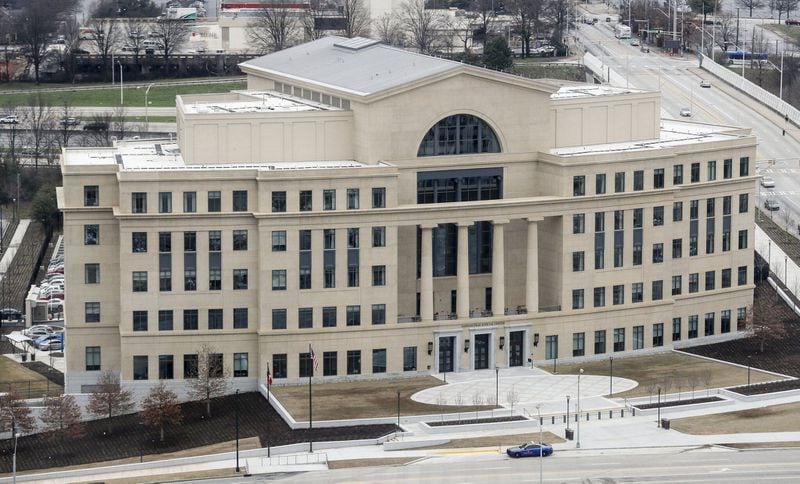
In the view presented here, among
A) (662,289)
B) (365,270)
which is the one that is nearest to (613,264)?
(662,289)

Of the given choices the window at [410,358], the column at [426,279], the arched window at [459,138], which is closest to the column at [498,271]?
the column at [426,279]

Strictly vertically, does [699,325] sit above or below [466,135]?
below

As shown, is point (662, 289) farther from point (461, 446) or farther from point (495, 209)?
point (461, 446)

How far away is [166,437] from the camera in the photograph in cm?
15738

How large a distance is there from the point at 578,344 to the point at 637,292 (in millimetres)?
6540

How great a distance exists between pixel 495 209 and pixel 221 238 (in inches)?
813

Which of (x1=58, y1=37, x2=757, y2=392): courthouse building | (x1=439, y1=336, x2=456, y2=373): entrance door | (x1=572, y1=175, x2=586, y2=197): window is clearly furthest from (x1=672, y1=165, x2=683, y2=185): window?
(x1=439, y1=336, x2=456, y2=373): entrance door

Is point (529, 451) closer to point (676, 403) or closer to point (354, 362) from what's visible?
point (676, 403)

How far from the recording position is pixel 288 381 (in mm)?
167250

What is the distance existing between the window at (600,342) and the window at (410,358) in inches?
586

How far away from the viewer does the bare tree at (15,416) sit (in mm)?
157875

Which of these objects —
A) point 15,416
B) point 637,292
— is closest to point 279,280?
point 15,416

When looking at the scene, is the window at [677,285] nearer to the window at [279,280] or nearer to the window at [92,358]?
the window at [279,280]

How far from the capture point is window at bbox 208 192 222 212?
165750 mm
